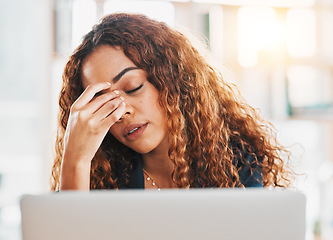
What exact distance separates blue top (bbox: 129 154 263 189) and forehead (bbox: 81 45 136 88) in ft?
1.04

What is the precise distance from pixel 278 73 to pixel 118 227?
2411mm

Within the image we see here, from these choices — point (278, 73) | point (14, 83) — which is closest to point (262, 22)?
point (278, 73)

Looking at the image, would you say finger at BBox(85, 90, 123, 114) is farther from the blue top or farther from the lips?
the blue top

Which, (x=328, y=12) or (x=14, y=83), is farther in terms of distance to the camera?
(x=328, y=12)

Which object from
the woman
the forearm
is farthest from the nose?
the forearm

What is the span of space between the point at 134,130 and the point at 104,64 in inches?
8.4

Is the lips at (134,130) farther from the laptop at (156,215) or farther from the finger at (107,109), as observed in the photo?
the laptop at (156,215)

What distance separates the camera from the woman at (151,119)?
3.79 ft

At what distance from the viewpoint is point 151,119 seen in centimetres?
125

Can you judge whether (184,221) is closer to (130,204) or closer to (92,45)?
(130,204)

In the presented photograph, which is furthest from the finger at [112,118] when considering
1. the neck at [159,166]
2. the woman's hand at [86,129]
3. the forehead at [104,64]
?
the neck at [159,166]

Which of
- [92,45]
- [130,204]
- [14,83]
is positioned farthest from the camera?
[14,83]

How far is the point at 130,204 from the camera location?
1.76 ft

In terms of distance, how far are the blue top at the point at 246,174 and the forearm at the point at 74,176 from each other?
0.87ft
